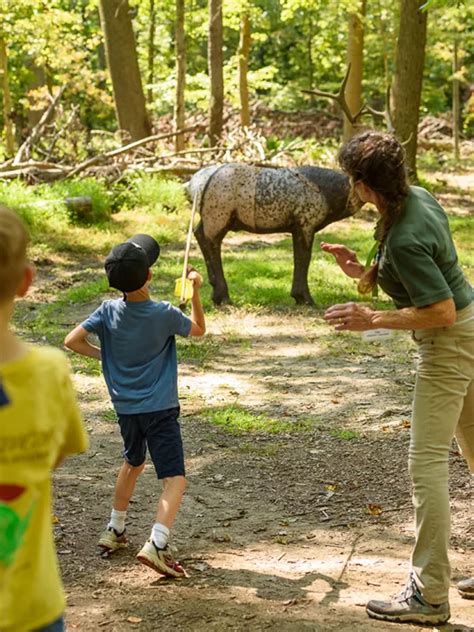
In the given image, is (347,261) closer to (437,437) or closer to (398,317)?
(398,317)

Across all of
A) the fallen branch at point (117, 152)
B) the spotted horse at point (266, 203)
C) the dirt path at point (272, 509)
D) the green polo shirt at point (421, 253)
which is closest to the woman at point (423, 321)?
the green polo shirt at point (421, 253)

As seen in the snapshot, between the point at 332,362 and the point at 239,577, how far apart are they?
14.4 feet

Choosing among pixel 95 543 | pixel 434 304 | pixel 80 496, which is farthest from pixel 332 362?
pixel 434 304

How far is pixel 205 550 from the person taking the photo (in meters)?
4.80

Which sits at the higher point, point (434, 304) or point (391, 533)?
point (434, 304)

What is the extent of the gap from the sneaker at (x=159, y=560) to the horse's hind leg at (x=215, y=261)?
6.36 meters

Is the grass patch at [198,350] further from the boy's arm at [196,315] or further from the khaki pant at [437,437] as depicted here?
the khaki pant at [437,437]

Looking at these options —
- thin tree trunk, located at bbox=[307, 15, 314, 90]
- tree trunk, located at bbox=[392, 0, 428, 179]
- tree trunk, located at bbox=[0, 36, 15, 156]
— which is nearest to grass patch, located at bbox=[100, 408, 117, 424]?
tree trunk, located at bbox=[392, 0, 428, 179]

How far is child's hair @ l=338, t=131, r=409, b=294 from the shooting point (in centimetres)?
365

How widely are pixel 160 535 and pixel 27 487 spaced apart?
2.10 meters

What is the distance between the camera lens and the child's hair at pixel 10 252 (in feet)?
6.99

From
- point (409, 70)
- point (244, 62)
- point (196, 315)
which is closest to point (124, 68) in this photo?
point (244, 62)

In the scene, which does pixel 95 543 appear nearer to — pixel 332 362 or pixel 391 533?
pixel 391 533

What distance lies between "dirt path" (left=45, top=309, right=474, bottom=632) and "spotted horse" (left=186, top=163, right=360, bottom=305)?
6.67 ft
